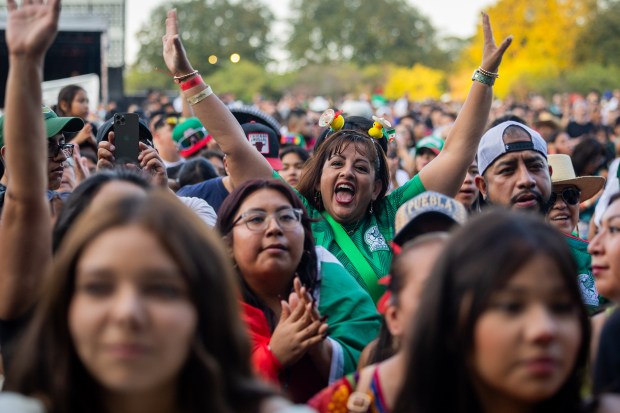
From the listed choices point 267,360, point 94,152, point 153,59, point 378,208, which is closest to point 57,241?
point 267,360

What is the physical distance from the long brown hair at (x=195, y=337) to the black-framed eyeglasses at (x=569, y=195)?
394 cm

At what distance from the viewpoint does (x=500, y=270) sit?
2.83 metres

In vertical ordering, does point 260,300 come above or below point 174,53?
below

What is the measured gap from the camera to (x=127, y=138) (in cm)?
572

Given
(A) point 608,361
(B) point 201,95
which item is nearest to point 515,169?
(B) point 201,95

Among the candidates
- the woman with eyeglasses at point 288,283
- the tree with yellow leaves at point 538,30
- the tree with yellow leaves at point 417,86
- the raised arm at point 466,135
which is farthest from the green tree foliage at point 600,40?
the woman with eyeglasses at point 288,283

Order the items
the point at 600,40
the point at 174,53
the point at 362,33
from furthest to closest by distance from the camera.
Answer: the point at 362,33
the point at 600,40
the point at 174,53

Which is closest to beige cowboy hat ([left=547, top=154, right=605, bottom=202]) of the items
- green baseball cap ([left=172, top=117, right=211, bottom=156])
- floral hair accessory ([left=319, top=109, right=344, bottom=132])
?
floral hair accessory ([left=319, top=109, right=344, bottom=132])

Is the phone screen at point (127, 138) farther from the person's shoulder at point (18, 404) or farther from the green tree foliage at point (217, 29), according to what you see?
the green tree foliage at point (217, 29)

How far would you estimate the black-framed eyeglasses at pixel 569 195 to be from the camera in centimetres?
655

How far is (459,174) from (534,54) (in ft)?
199

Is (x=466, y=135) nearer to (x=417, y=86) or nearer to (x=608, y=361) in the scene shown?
(x=608, y=361)

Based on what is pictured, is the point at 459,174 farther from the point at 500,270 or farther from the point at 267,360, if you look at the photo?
the point at 500,270

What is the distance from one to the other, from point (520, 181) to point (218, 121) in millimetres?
1565
